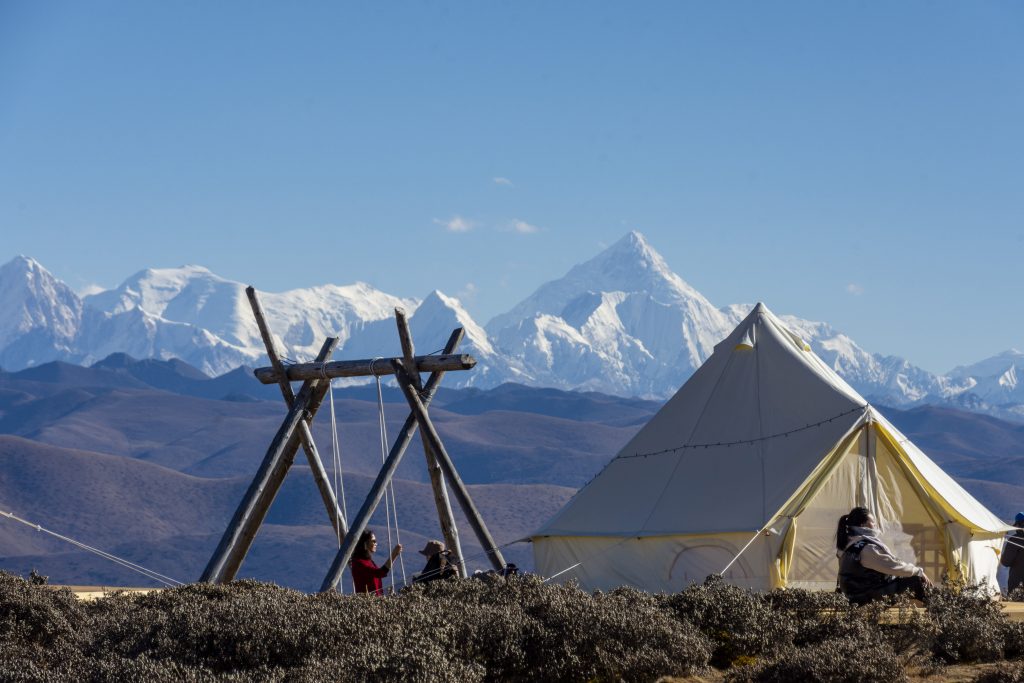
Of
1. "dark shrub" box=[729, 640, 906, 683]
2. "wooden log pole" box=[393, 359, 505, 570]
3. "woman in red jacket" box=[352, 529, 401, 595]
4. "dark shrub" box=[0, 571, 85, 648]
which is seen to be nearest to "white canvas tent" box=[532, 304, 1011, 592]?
"wooden log pole" box=[393, 359, 505, 570]

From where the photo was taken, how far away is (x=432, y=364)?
640 inches

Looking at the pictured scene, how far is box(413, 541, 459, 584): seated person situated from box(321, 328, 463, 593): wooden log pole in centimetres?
86

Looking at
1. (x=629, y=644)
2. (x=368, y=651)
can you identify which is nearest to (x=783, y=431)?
(x=629, y=644)

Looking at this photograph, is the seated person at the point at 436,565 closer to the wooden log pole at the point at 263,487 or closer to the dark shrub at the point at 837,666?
the wooden log pole at the point at 263,487

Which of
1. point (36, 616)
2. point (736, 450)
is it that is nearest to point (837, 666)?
point (36, 616)

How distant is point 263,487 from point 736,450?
5634 millimetres

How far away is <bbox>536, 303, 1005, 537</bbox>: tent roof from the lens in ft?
50.2

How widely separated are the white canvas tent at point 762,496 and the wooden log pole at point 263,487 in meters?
3.19

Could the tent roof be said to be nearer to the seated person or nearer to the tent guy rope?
the tent guy rope

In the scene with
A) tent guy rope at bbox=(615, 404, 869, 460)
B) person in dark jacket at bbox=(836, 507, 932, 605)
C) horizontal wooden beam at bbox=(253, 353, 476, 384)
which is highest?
horizontal wooden beam at bbox=(253, 353, 476, 384)

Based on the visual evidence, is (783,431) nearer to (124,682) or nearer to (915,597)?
(915,597)

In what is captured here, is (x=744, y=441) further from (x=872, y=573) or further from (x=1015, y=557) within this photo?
(x=872, y=573)

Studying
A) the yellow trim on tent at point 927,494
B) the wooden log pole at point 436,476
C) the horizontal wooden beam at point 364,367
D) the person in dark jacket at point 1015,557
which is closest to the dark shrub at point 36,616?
the horizontal wooden beam at point 364,367

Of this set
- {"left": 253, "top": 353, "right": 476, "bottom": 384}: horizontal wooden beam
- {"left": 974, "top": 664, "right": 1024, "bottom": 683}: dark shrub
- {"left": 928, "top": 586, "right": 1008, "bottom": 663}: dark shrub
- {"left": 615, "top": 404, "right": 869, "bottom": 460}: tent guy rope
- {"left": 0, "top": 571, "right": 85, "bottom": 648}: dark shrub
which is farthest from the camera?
{"left": 253, "top": 353, "right": 476, "bottom": 384}: horizontal wooden beam
